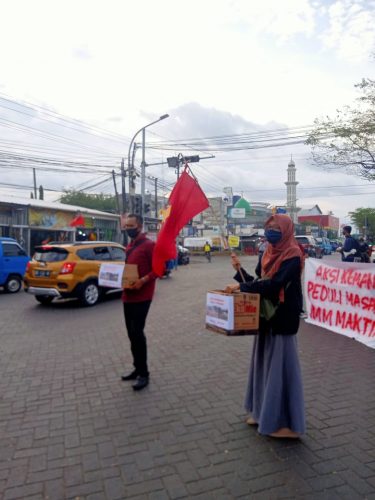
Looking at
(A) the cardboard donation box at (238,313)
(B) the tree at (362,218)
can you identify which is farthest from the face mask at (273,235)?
(B) the tree at (362,218)

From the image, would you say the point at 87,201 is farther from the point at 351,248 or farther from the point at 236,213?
the point at 351,248

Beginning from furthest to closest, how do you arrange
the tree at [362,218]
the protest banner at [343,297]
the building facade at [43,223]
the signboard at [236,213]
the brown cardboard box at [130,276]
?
1. the tree at [362,218]
2. the signboard at [236,213]
3. the building facade at [43,223]
4. the protest banner at [343,297]
5. the brown cardboard box at [130,276]

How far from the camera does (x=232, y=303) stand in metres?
3.20

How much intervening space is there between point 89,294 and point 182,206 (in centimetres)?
694

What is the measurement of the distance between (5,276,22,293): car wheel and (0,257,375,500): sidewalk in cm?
720

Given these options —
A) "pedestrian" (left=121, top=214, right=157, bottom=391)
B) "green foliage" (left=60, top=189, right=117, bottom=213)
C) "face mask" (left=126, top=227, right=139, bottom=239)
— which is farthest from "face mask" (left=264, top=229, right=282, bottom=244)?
"green foliage" (left=60, top=189, right=117, bottom=213)

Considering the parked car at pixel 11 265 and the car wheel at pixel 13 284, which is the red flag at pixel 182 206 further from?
the car wheel at pixel 13 284

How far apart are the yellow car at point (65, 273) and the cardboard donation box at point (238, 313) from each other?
743 centimetres

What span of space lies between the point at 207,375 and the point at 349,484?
7.99 ft

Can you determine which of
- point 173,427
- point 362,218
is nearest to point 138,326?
point 173,427

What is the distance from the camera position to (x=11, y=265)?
13250 millimetres

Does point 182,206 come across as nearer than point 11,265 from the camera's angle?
Yes

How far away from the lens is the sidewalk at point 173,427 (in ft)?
9.33

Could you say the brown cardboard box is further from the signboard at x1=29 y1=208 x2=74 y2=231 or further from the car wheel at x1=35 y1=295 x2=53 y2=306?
the signboard at x1=29 y1=208 x2=74 y2=231
